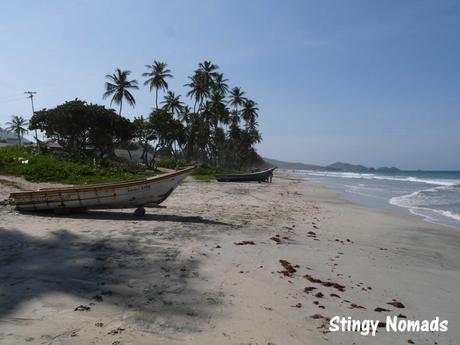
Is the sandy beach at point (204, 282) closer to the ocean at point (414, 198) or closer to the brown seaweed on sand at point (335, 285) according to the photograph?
the brown seaweed on sand at point (335, 285)

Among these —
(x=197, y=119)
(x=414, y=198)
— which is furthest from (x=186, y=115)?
(x=414, y=198)

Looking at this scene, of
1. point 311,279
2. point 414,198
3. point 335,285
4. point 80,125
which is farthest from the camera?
point 80,125

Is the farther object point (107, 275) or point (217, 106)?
point (217, 106)

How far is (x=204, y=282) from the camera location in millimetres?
5848

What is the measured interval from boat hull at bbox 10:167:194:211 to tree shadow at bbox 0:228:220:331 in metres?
2.98

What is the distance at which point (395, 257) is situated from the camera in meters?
8.91

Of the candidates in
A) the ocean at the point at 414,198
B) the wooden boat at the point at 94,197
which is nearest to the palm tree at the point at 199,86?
the ocean at the point at 414,198

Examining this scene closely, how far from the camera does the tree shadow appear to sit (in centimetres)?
483

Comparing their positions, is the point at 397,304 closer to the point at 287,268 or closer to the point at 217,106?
the point at 287,268

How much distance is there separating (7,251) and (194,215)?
6.01 meters

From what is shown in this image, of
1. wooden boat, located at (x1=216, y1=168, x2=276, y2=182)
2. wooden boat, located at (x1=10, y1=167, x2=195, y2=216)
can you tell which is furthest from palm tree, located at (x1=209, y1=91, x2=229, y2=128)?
wooden boat, located at (x1=10, y1=167, x2=195, y2=216)

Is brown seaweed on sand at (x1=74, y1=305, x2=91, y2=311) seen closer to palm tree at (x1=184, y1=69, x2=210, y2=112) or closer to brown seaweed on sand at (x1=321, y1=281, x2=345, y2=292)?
brown seaweed on sand at (x1=321, y1=281, x2=345, y2=292)

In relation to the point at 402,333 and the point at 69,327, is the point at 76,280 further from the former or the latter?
the point at 402,333

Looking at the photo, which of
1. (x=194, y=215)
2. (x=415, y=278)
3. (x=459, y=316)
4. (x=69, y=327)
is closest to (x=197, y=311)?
(x=69, y=327)
